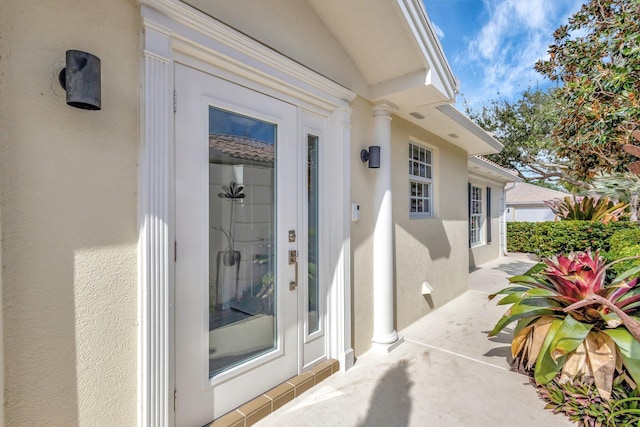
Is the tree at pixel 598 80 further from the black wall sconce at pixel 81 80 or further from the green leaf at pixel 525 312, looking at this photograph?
the black wall sconce at pixel 81 80

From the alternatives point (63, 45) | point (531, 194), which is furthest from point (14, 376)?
point (531, 194)

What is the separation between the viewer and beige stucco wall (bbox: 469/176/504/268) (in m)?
10.8

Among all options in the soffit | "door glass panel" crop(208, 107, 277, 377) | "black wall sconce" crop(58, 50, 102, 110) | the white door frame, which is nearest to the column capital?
the soffit

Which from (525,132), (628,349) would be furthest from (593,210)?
(525,132)

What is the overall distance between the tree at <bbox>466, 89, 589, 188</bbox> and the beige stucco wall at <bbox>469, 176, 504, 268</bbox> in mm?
2908

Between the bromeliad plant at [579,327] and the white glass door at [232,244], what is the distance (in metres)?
2.36

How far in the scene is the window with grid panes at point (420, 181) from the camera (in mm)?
5477

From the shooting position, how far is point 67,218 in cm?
178

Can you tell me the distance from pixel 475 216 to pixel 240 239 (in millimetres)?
10354

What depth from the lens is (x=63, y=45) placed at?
1.77 meters

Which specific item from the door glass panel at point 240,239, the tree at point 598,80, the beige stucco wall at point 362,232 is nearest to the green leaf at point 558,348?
the beige stucco wall at point 362,232

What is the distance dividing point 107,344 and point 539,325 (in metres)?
3.90

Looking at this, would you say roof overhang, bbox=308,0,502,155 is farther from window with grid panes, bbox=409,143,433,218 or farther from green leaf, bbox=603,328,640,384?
green leaf, bbox=603,328,640,384

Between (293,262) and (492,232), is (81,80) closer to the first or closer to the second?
(293,262)
